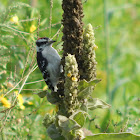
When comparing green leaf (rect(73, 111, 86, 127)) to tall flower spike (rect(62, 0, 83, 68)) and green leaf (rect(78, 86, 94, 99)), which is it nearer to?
green leaf (rect(78, 86, 94, 99))

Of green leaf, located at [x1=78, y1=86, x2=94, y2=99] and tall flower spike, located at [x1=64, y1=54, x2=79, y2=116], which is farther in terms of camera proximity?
green leaf, located at [x1=78, y1=86, x2=94, y2=99]

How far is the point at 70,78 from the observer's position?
161cm

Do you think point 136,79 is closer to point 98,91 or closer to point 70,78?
point 98,91

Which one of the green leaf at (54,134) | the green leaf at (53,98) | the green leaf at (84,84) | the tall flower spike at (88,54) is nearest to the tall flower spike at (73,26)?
the tall flower spike at (88,54)

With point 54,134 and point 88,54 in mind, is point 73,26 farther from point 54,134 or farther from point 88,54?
point 54,134

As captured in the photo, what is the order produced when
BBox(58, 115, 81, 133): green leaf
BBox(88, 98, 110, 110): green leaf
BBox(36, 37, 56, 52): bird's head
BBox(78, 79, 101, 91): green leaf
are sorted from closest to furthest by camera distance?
1. BBox(58, 115, 81, 133): green leaf
2. BBox(78, 79, 101, 91): green leaf
3. BBox(88, 98, 110, 110): green leaf
4. BBox(36, 37, 56, 52): bird's head

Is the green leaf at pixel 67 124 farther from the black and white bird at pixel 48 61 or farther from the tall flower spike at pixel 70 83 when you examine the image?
the black and white bird at pixel 48 61

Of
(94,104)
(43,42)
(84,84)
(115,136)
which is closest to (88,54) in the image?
(84,84)

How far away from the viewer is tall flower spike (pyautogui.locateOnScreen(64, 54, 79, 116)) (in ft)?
5.22

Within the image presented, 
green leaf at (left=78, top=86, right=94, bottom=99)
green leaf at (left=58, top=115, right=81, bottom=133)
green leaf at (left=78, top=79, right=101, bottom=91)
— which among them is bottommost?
green leaf at (left=58, top=115, right=81, bottom=133)

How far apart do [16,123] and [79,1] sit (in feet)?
4.31

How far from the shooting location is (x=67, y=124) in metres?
1.61

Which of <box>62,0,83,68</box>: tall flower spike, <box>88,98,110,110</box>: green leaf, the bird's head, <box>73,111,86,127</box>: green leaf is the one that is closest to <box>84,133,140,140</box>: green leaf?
<box>73,111,86,127</box>: green leaf

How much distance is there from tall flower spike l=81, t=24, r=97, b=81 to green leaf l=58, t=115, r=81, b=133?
0.27 meters
